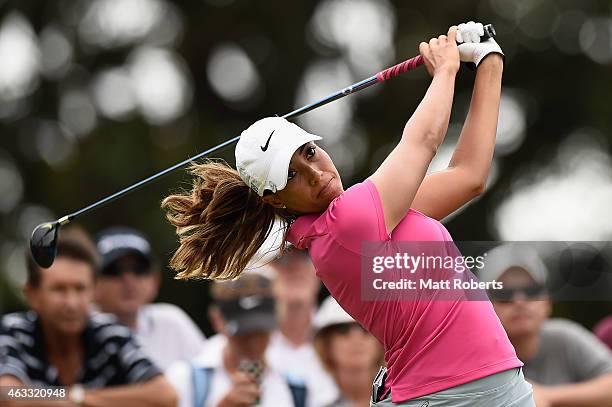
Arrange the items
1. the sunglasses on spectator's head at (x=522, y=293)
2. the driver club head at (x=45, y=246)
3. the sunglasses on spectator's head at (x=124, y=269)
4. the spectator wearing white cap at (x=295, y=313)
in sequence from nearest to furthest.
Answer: the driver club head at (x=45, y=246), the sunglasses on spectator's head at (x=522, y=293), the spectator wearing white cap at (x=295, y=313), the sunglasses on spectator's head at (x=124, y=269)

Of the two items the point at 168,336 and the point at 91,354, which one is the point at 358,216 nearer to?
the point at 91,354

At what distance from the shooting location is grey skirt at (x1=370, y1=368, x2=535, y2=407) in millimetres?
5047

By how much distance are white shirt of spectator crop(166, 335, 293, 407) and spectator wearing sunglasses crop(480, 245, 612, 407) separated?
126 centimetres

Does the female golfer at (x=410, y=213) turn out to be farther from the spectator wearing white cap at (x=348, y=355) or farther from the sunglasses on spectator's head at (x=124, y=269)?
the sunglasses on spectator's head at (x=124, y=269)

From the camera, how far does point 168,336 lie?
8234 millimetres

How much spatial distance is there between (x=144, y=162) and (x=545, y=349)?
11.5 m

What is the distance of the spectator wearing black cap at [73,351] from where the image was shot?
7121mm

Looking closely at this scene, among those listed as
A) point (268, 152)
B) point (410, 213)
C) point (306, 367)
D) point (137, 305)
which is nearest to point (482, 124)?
point (410, 213)

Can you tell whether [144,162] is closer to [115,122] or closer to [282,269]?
[115,122]

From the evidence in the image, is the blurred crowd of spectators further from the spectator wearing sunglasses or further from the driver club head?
the driver club head

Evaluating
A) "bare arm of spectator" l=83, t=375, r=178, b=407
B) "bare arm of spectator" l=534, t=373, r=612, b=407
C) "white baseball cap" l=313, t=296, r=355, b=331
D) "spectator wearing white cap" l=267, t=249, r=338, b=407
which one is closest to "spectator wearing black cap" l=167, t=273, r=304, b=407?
"bare arm of spectator" l=83, t=375, r=178, b=407

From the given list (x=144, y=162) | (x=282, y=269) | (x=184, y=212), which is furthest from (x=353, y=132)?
(x=184, y=212)

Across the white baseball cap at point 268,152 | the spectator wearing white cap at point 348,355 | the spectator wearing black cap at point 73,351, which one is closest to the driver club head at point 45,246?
the spectator wearing black cap at point 73,351

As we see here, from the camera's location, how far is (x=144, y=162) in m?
18.5
